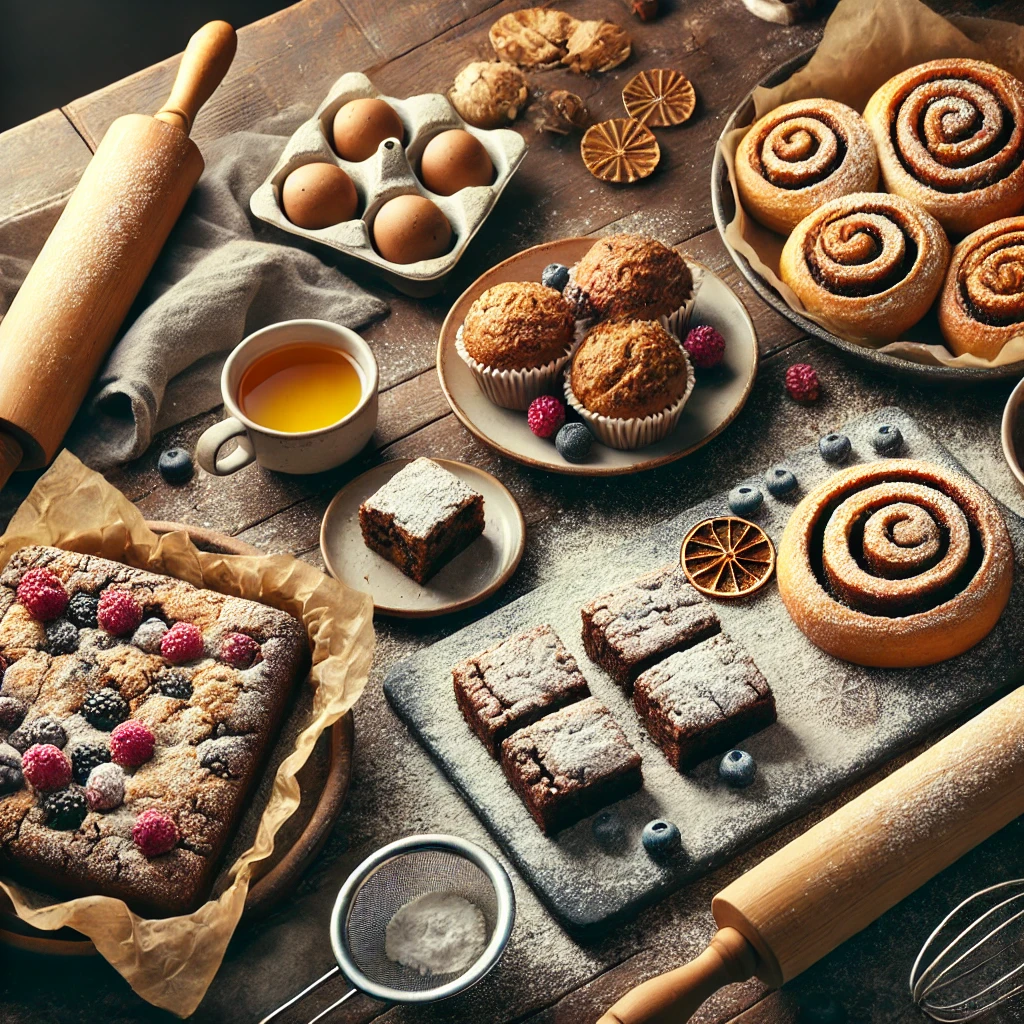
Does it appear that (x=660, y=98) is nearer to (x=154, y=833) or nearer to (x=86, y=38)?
(x=154, y=833)

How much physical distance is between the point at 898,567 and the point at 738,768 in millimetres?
419

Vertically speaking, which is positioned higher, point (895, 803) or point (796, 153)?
point (796, 153)

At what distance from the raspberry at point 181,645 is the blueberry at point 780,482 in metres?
1.02

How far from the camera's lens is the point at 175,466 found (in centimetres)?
239

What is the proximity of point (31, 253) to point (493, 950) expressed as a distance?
180cm

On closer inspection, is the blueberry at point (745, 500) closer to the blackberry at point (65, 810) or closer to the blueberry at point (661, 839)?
the blueberry at point (661, 839)

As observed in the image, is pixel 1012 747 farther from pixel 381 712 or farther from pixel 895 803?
pixel 381 712

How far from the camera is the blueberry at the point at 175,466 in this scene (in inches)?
94.0

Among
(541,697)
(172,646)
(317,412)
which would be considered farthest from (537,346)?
(172,646)

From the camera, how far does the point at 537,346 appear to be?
2312mm

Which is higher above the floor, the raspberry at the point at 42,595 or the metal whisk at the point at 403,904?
→ the raspberry at the point at 42,595

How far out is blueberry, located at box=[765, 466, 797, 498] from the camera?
2.24 metres

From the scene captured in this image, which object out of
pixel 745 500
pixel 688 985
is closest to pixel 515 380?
pixel 745 500

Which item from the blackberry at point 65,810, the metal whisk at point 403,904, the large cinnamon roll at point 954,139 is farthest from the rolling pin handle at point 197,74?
the metal whisk at point 403,904
